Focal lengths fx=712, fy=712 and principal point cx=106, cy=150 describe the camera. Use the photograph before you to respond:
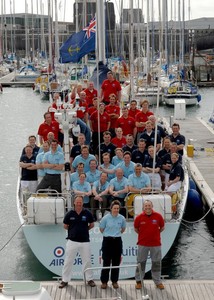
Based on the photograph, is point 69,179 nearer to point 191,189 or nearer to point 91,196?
point 91,196

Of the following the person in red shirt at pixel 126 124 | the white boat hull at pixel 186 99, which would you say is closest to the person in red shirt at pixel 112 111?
the person in red shirt at pixel 126 124

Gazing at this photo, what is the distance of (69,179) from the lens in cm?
1354

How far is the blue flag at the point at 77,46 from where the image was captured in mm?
17609

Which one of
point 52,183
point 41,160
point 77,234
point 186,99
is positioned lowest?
point 77,234

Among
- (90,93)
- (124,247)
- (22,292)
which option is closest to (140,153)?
(124,247)

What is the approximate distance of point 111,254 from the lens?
1156 cm

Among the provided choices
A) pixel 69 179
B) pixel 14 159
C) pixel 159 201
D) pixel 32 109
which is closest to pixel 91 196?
pixel 69 179

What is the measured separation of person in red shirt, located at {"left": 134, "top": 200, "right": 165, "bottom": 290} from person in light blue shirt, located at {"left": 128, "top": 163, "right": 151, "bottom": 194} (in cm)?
221

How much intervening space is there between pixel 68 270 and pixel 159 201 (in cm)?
235

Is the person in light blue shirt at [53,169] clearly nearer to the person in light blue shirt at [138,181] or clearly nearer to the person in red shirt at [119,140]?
the person in light blue shirt at [138,181]

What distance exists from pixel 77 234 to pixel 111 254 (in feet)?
2.12

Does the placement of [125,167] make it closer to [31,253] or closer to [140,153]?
[140,153]

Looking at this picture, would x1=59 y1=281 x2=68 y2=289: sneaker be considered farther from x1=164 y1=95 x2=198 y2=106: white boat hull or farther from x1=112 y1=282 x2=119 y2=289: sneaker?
x1=164 y1=95 x2=198 y2=106: white boat hull

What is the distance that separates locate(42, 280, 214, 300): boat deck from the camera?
11227mm
